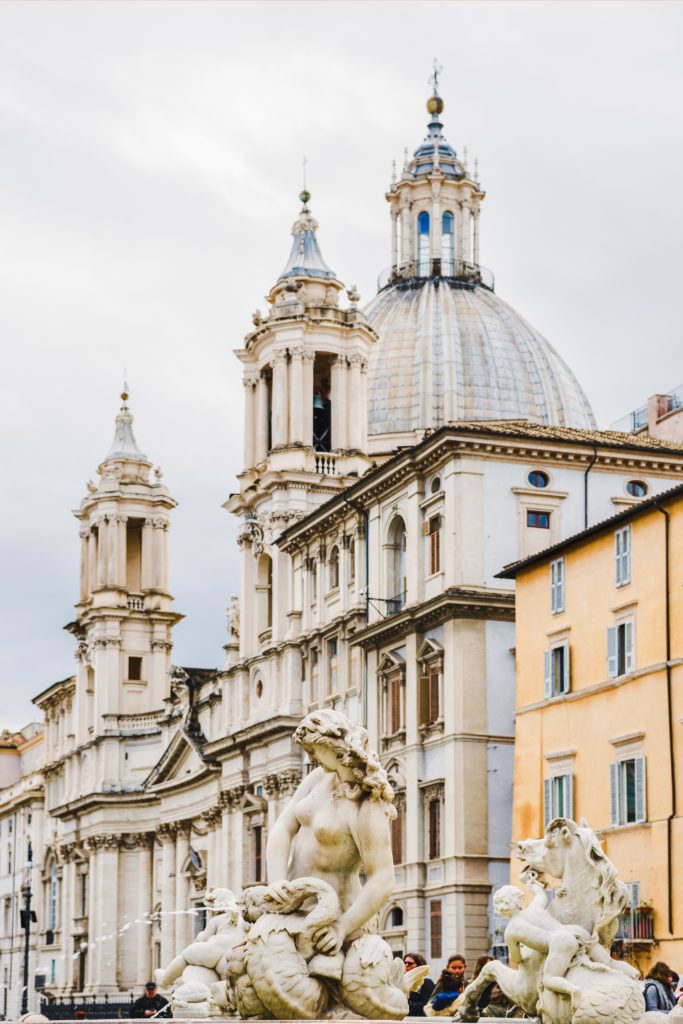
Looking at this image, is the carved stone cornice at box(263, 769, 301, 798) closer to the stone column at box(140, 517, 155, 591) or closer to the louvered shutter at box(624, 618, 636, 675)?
the louvered shutter at box(624, 618, 636, 675)

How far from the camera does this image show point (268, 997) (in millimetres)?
10977

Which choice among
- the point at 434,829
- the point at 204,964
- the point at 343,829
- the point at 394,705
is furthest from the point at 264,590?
the point at 343,829

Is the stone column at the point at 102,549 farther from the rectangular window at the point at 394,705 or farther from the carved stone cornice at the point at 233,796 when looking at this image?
the rectangular window at the point at 394,705

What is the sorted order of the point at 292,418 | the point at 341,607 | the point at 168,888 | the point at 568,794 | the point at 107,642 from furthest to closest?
the point at 107,642 → the point at 168,888 → the point at 292,418 → the point at 341,607 → the point at 568,794

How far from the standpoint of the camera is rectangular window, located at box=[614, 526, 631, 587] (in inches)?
1654

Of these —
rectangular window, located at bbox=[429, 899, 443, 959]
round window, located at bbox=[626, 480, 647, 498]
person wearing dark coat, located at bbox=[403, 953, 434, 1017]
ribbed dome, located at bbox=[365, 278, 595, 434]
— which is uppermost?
ribbed dome, located at bbox=[365, 278, 595, 434]

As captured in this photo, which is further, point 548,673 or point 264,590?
point 264,590

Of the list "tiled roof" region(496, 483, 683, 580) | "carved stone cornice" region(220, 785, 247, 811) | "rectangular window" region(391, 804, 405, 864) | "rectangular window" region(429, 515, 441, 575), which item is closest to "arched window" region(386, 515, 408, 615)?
"rectangular window" region(429, 515, 441, 575)

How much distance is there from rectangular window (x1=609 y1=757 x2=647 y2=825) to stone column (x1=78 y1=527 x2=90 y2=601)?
59443 millimetres

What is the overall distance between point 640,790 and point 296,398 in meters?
27.1

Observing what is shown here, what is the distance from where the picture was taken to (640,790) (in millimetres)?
40000

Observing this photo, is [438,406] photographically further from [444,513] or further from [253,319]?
[444,513]

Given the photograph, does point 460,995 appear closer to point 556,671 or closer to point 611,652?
point 611,652

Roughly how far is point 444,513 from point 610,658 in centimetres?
866
